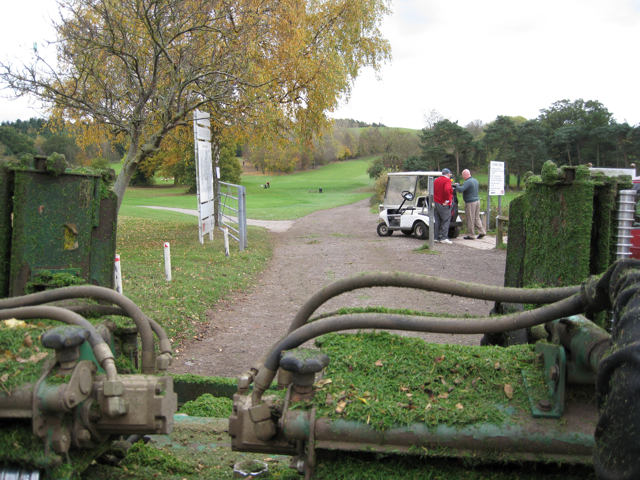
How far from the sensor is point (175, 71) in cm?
1270

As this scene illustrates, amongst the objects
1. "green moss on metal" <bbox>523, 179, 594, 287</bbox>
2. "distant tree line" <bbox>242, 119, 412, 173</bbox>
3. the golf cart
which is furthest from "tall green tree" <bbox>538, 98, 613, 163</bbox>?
"green moss on metal" <bbox>523, 179, 594, 287</bbox>

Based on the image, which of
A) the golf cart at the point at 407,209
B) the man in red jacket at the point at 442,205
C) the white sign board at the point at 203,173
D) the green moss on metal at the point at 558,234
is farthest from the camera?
the golf cart at the point at 407,209

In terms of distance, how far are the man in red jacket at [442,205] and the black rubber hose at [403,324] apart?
563 inches

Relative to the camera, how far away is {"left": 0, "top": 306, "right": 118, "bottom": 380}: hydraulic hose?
2.20m

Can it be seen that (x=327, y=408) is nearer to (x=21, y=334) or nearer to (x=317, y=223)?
(x=21, y=334)

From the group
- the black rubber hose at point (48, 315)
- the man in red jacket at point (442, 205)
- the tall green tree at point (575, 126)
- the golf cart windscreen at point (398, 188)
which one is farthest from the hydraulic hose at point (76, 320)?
the tall green tree at point (575, 126)

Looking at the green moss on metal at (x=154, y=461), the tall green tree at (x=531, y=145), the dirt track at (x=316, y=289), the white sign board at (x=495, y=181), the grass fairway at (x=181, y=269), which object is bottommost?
the dirt track at (x=316, y=289)

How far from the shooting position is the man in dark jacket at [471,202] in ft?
54.9

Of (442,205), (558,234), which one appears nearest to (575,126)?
(442,205)

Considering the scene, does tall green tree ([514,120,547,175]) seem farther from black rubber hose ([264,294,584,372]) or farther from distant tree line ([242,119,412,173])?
black rubber hose ([264,294,584,372])

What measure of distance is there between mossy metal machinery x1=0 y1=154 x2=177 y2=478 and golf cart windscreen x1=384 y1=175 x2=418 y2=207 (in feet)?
54.1

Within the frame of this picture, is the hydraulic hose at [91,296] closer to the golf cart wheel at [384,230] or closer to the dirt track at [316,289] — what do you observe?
the dirt track at [316,289]

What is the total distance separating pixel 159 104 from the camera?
1418 cm

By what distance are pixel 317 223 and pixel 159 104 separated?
13.9 m
